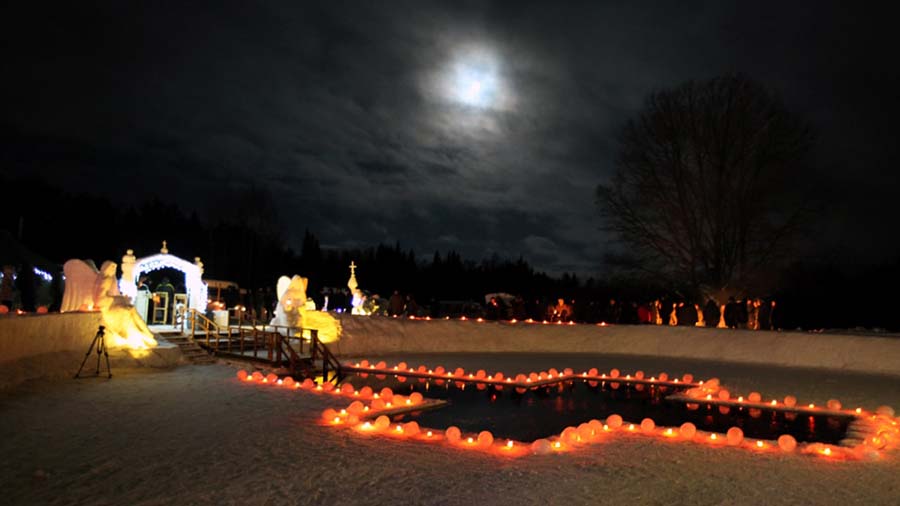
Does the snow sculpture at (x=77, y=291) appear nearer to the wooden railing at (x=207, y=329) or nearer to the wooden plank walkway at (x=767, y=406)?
the wooden railing at (x=207, y=329)

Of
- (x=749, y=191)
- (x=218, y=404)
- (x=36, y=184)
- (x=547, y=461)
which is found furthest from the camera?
(x=36, y=184)

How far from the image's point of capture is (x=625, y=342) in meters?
23.0

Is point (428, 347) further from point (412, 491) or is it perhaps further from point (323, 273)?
point (323, 273)

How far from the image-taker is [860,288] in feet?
98.2

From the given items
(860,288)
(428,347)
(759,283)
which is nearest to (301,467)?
(428,347)

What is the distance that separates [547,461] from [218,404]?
5.84m

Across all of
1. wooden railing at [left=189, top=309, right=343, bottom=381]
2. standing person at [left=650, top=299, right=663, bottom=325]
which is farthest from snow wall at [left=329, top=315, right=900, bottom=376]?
standing person at [left=650, top=299, right=663, bottom=325]

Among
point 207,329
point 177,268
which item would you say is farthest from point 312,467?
point 177,268

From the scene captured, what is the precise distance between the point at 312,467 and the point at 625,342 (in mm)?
18033

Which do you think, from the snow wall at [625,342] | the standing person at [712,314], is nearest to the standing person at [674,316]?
the standing person at [712,314]

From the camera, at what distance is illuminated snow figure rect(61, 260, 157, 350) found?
14.7m

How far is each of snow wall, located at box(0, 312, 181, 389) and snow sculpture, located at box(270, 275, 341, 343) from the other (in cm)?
519

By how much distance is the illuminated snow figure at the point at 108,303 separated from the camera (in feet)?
48.1

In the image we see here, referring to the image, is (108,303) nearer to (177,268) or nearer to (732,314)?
(177,268)
